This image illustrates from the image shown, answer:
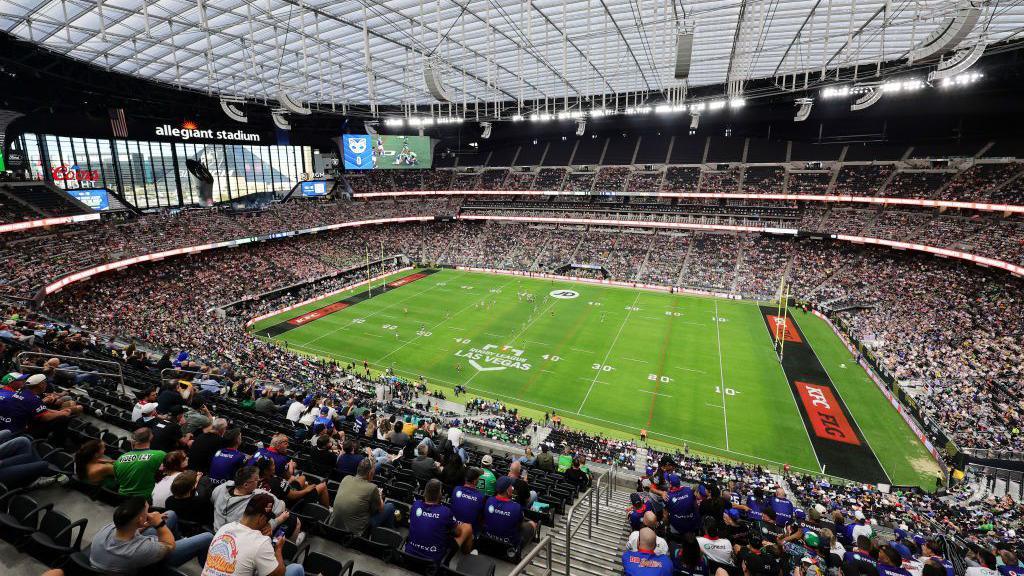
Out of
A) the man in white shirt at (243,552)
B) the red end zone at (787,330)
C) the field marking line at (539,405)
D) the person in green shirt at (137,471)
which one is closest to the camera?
the man in white shirt at (243,552)

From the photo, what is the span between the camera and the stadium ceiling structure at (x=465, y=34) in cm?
2583

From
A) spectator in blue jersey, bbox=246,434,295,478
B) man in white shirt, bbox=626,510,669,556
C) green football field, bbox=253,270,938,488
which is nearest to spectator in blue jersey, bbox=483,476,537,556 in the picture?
man in white shirt, bbox=626,510,669,556

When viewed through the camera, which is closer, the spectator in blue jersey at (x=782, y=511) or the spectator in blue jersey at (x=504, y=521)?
the spectator in blue jersey at (x=504, y=521)

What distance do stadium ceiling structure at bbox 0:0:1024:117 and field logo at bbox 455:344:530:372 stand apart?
16.4 m

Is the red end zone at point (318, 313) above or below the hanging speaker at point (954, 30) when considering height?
below

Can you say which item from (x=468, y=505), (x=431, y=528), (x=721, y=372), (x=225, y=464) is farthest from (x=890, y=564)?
(x=721, y=372)

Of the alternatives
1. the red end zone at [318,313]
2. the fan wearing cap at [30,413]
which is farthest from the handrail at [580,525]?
the red end zone at [318,313]

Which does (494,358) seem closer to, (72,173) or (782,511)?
(782,511)

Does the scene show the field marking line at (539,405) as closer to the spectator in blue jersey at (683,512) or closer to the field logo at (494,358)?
the field logo at (494,358)

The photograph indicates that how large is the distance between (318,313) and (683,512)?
4098cm

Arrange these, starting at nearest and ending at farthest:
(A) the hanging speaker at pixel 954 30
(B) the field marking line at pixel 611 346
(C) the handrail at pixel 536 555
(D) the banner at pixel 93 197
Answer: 1. (C) the handrail at pixel 536 555
2. (A) the hanging speaker at pixel 954 30
3. (B) the field marking line at pixel 611 346
4. (D) the banner at pixel 93 197

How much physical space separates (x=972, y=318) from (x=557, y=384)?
29478 mm

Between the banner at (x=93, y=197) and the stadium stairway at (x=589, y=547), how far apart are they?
51.4 metres

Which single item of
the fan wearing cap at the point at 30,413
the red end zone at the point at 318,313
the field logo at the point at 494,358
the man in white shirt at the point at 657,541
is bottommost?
the field logo at the point at 494,358
